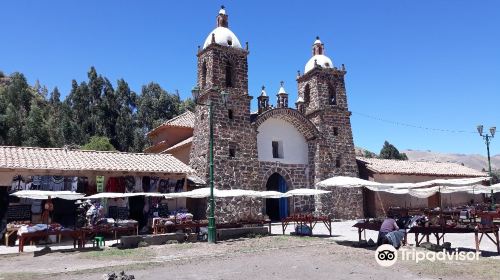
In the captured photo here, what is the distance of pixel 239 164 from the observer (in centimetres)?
2602

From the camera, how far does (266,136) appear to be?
28.7m

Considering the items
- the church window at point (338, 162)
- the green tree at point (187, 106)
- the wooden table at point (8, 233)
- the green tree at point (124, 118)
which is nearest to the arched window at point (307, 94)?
the church window at point (338, 162)

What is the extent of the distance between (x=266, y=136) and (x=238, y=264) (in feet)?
57.9

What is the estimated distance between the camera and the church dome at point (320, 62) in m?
31.1

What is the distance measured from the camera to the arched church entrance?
29094 millimetres

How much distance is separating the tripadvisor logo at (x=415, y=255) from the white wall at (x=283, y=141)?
1644 cm

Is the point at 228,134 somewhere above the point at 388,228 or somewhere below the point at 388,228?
above

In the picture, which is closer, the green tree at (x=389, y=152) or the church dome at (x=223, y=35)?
the church dome at (x=223, y=35)

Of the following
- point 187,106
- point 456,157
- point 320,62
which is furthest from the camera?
point 456,157

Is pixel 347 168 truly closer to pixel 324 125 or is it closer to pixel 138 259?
pixel 324 125

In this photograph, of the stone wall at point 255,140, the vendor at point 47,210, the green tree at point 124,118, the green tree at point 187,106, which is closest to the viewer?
the vendor at point 47,210

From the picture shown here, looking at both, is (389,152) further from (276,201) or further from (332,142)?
(276,201)

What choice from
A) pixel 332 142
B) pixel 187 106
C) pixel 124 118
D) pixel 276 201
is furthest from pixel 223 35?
pixel 187 106

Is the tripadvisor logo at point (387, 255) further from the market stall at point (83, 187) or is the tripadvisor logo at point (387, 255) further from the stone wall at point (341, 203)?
the stone wall at point (341, 203)
